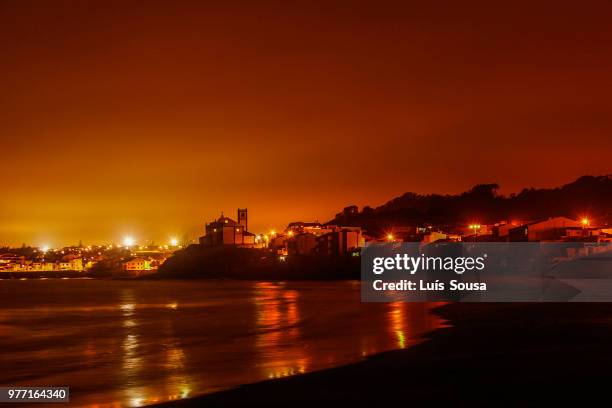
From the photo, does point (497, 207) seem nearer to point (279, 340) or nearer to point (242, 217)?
point (242, 217)

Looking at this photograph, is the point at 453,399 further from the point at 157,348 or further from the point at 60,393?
the point at 157,348

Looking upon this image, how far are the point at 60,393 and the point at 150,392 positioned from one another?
1536mm

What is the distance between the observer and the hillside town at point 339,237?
63.9m

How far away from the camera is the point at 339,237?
3140 inches

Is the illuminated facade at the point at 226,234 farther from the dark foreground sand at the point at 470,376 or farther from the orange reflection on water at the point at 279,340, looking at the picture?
the dark foreground sand at the point at 470,376

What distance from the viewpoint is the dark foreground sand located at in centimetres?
1143

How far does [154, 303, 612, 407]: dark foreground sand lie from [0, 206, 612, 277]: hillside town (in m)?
42.0

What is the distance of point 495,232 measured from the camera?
71688mm

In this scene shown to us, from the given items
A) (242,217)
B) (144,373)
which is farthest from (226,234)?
(144,373)

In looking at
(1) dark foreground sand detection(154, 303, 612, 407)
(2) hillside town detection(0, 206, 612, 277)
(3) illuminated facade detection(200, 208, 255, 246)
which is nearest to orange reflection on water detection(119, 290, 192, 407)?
(1) dark foreground sand detection(154, 303, 612, 407)

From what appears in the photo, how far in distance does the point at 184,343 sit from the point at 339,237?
60567 mm

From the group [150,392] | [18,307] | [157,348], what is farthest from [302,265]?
[150,392]

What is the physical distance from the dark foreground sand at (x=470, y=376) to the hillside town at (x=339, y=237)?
4196 centimetres

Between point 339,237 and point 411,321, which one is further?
point 339,237
